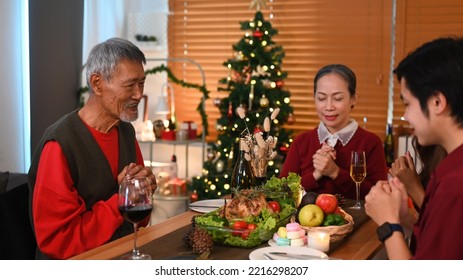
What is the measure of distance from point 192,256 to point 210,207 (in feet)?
1.80

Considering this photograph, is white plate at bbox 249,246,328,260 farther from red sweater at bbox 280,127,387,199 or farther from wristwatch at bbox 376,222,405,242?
red sweater at bbox 280,127,387,199

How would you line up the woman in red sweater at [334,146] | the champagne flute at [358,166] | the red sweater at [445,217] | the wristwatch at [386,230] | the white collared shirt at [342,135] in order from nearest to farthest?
the red sweater at [445,217] < the wristwatch at [386,230] < the champagne flute at [358,166] < the woman in red sweater at [334,146] < the white collared shirt at [342,135]

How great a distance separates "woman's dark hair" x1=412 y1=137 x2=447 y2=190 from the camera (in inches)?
78.2

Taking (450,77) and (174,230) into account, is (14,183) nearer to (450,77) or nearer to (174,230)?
(174,230)

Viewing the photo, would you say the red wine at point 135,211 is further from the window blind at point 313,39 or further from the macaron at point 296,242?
the window blind at point 313,39

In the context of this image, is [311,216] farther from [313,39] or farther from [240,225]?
[313,39]

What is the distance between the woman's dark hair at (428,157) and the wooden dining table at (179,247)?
24 centimetres

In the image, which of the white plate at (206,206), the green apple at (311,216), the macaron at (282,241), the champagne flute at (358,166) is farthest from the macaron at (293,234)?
the champagne flute at (358,166)

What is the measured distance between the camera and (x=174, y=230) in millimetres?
1878

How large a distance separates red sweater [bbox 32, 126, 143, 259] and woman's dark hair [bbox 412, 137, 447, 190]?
0.91 meters

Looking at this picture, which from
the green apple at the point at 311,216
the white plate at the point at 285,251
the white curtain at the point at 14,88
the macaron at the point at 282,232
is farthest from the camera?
the white curtain at the point at 14,88

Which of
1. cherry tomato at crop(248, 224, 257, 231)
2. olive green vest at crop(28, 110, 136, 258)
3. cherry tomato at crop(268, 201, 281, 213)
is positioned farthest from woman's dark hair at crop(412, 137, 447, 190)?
olive green vest at crop(28, 110, 136, 258)

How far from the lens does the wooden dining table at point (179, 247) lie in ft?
5.39

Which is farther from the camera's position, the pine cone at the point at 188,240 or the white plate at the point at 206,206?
the white plate at the point at 206,206
